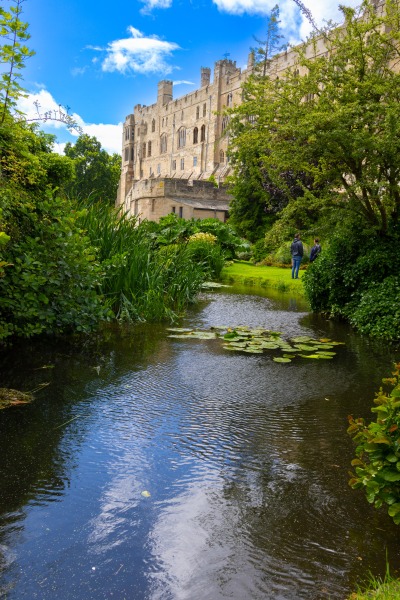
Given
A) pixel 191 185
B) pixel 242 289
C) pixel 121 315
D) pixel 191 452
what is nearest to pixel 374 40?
pixel 121 315

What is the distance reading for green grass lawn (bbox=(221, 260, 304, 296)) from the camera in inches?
645

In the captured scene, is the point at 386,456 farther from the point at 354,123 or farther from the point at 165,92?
the point at 165,92

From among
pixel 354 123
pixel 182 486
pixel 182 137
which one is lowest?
pixel 182 486

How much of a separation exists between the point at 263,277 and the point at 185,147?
5247cm

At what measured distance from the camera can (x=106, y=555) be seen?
264 cm

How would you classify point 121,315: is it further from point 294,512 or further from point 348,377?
point 294,512

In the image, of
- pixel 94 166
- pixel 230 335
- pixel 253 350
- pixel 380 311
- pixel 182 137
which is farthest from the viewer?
pixel 94 166

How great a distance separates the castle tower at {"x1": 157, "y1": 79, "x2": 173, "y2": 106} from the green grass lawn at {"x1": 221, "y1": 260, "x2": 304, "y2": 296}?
57.3 m

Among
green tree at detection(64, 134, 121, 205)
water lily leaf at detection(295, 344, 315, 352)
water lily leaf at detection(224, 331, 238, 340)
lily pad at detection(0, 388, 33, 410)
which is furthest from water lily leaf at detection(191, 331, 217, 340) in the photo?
green tree at detection(64, 134, 121, 205)

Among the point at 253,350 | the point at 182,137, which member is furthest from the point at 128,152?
the point at 253,350

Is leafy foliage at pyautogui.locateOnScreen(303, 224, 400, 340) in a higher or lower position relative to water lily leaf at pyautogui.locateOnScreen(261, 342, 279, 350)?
higher

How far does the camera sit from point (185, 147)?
67.9m

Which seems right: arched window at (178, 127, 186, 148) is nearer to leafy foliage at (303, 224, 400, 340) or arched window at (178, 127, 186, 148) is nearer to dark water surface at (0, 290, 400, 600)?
leafy foliage at (303, 224, 400, 340)

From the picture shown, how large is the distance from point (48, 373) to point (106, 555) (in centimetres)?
340
